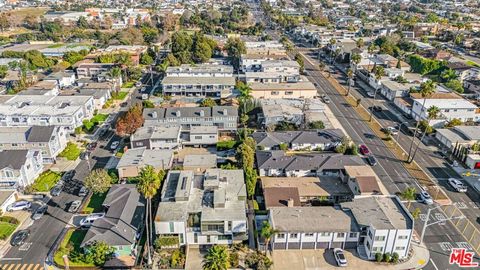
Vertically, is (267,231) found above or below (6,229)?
above

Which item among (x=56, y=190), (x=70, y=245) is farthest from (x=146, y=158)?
(x=70, y=245)

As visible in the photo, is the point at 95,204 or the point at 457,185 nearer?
the point at 95,204

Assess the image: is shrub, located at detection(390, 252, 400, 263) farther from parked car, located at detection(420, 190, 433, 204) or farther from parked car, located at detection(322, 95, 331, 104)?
parked car, located at detection(322, 95, 331, 104)

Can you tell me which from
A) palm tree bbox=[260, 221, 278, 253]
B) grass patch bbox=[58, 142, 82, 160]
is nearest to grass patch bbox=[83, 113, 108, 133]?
grass patch bbox=[58, 142, 82, 160]

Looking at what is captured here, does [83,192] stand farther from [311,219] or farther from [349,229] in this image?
[349,229]

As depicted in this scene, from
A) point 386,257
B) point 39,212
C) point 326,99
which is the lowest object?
point 39,212

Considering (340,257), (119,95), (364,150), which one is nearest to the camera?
(340,257)

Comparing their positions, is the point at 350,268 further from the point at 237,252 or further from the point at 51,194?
the point at 51,194

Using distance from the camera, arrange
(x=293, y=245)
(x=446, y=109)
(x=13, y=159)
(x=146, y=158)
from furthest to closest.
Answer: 1. (x=446, y=109)
2. (x=146, y=158)
3. (x=13, y=159)
4. (x=293, y=245)
